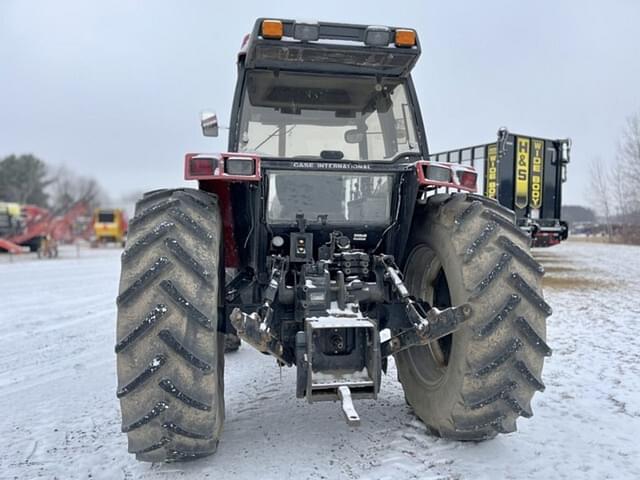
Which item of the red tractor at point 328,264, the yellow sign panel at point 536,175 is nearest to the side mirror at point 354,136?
the red tractor at point 328,264

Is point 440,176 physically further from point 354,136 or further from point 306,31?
point 306,31

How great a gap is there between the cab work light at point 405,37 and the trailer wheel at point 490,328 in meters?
1.14

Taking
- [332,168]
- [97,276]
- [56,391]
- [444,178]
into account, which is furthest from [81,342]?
[97,276]

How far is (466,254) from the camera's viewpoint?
2.87 m

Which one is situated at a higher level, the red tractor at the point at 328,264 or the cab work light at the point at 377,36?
the cab work light at the point at 377,36

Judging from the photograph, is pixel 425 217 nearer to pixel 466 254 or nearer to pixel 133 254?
pixel 466 254

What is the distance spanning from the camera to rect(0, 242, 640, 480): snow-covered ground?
2.85 m

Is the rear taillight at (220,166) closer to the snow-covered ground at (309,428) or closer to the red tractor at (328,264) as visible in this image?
the red tractor at (328,264)

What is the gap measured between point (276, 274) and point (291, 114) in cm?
120

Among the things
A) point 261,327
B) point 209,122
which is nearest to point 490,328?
point 261,327

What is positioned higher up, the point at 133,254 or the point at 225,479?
the point at 133,254

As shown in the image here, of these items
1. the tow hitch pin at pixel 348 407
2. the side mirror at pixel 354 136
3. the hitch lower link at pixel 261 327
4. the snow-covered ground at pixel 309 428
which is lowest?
the snow-covered ground at pixel 309 428

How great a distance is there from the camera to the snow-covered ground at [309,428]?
285 cm

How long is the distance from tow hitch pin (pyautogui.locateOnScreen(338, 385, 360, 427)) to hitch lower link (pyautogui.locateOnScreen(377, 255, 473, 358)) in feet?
1.27
